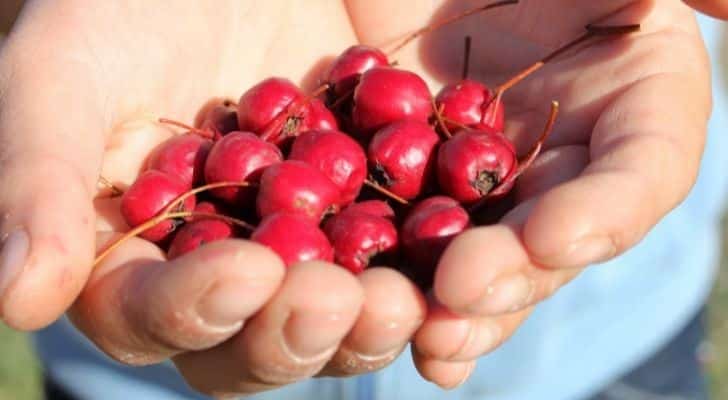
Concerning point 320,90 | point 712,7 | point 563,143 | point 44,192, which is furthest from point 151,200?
point 712,7

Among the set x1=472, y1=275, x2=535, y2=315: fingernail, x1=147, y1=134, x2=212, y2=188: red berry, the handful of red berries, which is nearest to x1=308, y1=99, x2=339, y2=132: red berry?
the handful of red berries

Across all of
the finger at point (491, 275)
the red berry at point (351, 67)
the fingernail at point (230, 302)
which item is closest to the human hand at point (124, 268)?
the fingernail at point (230, 302)

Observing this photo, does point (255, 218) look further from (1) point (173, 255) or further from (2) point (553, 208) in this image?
(2) point (553, 208)

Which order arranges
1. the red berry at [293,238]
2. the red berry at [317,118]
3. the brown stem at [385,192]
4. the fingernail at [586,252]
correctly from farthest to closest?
the red berry at [317,118]
the brown stem at [385,192]
the red berry at [293,238]
the fingernail at [586,252]

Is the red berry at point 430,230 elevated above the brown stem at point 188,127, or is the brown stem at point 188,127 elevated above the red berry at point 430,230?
the brown stem at point 188,127

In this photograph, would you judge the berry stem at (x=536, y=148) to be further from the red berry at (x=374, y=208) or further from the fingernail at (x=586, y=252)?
the fingernail at (x=586, y=252)

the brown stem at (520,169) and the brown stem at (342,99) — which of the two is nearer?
the brown stem at (520,169)
